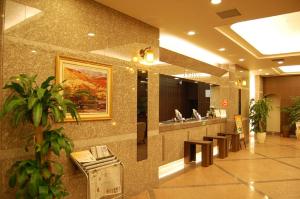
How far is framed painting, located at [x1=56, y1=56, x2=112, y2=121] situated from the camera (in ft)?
10.8

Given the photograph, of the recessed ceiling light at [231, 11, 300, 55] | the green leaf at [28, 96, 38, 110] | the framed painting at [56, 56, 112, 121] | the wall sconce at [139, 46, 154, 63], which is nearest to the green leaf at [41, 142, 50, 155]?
the green leaf at [28, 96, 38, 110]

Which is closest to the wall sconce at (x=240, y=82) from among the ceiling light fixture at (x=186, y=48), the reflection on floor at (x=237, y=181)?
the ceiling light fixture at (x=186, y=48)

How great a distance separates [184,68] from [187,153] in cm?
232

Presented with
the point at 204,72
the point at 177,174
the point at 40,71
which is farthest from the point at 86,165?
the point at 204,72

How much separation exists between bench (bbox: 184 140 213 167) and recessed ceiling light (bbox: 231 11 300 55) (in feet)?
9.16

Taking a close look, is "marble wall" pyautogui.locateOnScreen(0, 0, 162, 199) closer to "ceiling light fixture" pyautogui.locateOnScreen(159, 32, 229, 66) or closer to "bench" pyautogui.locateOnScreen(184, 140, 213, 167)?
"ceiling light fixture" pyautogui.locateOnScreen(159, 32, 229, 66)

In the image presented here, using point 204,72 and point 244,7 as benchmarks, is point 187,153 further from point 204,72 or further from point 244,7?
point 244,7

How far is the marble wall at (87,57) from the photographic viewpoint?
278cm

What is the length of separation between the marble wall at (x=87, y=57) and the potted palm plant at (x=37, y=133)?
0.30m

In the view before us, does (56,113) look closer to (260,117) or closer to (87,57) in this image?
(87,57)

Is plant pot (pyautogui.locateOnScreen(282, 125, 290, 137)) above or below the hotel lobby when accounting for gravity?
below

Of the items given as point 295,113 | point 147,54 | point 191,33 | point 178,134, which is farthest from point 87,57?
point 295,113

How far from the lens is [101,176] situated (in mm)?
3189

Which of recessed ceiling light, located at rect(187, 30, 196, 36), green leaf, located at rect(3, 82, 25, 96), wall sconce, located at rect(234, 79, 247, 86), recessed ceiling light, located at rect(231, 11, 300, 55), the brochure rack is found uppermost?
recessed ceiling light, located at rect(231, 11, 300, 55)
